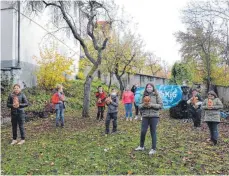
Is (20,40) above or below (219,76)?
above

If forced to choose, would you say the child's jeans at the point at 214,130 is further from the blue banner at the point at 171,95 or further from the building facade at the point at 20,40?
the building facade at the point at 20,40

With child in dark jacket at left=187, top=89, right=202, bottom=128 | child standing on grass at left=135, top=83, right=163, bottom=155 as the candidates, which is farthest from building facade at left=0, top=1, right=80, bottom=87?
child standing on grass at left=135, top=83, right=163, bottom=155

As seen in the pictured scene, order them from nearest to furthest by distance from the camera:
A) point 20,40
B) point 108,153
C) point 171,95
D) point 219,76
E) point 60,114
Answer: point 108,153, point 60,114, point 171,95, point 20,40, point 219,76

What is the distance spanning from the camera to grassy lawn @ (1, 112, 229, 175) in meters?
5.93

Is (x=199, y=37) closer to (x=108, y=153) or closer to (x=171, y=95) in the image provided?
(x=171, y=95)

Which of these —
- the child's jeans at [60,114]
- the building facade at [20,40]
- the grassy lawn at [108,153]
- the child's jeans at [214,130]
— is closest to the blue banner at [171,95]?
the grassy lawn at [108,153]

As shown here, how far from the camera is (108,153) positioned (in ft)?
23.1

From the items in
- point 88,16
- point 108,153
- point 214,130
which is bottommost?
point 108,153

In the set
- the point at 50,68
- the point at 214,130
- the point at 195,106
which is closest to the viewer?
the point at 214,130

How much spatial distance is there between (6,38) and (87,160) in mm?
11628

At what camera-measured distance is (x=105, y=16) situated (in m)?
13.8

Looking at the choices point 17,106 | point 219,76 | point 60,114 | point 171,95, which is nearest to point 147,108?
point 17,106

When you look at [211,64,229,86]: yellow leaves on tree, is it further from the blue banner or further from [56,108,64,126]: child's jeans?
[56,108,64,126]: child's jeans

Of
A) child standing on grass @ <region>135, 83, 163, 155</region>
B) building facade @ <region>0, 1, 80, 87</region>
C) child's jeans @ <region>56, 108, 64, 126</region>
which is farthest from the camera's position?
building facade @ <region>0, 1, 80, 87</region>
